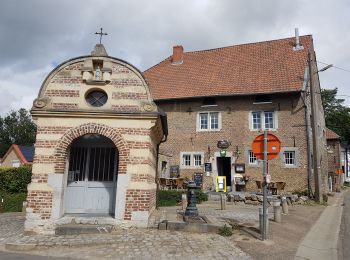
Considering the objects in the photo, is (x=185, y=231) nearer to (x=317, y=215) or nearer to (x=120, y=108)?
(x=120, y=108)

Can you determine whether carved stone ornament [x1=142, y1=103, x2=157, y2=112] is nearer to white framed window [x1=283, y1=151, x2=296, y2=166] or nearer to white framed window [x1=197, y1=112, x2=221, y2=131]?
white framed window [x1=197, y1=112, x2=221, y2=131]

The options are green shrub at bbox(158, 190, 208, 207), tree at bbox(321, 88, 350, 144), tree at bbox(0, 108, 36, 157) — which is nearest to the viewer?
green shrub at bbox(158, 190, 208, 207)

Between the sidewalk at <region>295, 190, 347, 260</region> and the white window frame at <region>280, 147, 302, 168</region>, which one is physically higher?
the white window frame at <region>280, 147, 302, 168</region>

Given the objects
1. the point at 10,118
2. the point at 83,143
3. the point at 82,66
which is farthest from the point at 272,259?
the point at 10,118

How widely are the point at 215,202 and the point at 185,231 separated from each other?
8.86 meters

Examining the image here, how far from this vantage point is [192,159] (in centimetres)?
2228

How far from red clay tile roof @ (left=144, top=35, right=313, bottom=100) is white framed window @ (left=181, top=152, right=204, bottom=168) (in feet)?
13.2

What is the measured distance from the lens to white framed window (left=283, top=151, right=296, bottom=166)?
20.2 meters

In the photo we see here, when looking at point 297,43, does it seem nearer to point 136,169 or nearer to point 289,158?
point 289,158

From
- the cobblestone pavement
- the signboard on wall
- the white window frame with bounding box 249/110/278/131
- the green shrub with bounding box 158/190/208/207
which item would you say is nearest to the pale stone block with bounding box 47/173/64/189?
the cobblestone pavement

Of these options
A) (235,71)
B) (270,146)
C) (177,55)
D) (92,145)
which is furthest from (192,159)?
(270,146)

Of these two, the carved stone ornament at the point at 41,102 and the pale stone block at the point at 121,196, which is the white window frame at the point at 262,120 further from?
the carved stone ornament at the point at 41,102

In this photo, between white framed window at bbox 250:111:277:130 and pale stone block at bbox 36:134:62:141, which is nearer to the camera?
pale stone block at bbox 36:134:62:141

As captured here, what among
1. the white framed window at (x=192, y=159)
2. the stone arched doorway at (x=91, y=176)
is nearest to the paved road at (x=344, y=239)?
the stone arched doorway at (x=91, y=176)
